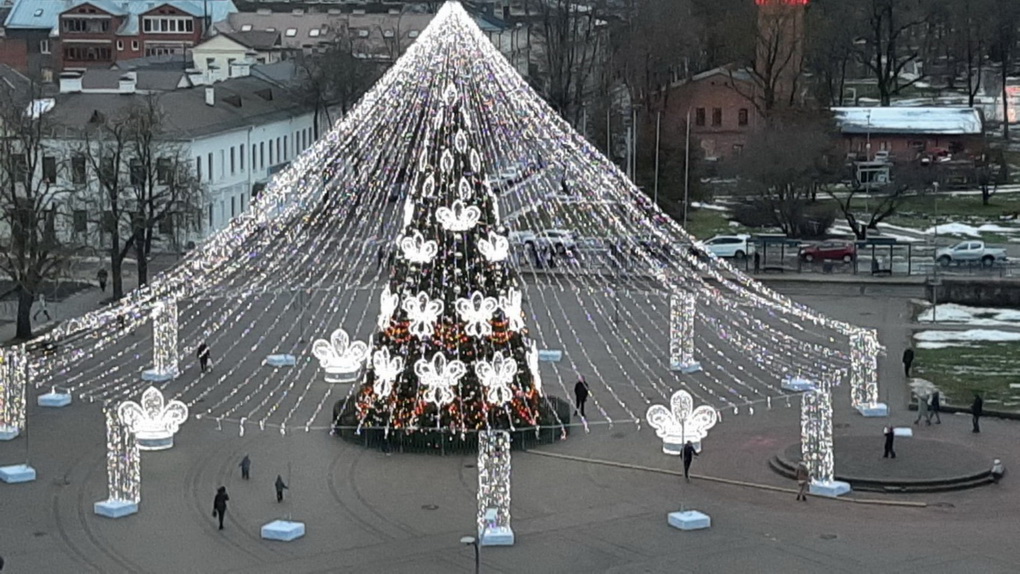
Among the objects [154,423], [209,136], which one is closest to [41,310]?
[209,136]

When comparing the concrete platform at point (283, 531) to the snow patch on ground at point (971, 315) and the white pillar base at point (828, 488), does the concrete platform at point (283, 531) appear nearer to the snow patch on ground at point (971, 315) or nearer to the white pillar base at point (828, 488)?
the white pillar base at point (828, 488)

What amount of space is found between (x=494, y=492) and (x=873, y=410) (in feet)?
37.6

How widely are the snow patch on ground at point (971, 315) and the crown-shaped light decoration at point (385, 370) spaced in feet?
65.6

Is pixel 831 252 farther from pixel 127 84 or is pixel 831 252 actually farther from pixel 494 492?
pixel 494 492

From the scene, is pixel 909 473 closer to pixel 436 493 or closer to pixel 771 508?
pixel 771 508

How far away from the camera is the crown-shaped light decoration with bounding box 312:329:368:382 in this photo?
44.2m

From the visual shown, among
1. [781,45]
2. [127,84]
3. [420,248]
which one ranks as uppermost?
[781,45]

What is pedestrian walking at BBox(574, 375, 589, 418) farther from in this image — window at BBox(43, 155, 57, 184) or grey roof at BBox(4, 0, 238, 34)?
grey roof at BBox(4, 0, 238, 34)

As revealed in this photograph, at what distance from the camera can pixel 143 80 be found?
3056 inches

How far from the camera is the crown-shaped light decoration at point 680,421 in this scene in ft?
122

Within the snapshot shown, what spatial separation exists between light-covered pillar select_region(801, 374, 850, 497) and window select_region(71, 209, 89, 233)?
29065mm

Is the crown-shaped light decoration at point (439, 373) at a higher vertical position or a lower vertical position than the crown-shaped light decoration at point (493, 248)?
lower

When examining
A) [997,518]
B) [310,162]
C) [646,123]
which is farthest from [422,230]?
[646,123]

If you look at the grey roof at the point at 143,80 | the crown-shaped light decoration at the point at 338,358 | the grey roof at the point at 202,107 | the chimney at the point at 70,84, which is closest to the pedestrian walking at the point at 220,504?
the crown-shaped light decoration at the point at 338,358
